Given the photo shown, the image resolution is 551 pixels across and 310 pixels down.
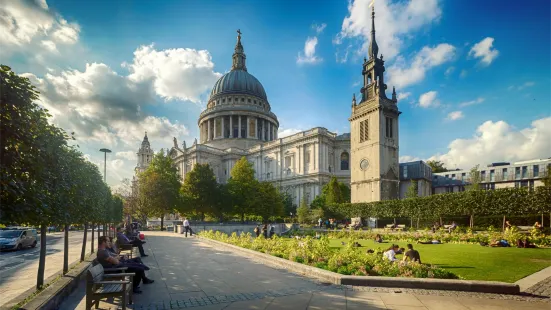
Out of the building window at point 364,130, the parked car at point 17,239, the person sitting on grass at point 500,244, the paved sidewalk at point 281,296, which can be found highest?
the building window at point 364,130

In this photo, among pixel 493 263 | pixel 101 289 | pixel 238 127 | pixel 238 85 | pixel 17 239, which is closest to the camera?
pixel 101 289

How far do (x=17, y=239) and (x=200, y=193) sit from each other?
28.2m

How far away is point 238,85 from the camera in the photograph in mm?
101062

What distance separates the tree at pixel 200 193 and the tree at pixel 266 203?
662cm

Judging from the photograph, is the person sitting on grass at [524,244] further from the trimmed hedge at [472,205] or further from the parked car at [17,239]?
the parked car at [17,239]

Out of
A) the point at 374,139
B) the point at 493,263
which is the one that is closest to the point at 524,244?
the point at 493,263

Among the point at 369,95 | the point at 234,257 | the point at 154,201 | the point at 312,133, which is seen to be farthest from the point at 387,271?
the point at 312,133

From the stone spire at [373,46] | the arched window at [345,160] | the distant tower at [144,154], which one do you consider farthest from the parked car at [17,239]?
the distant tower at [144,154]

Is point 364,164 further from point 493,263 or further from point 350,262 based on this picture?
point 350,262

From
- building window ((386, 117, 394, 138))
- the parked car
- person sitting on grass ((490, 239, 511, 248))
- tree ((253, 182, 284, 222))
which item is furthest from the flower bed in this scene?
building window ((386, 117, 394, 138))

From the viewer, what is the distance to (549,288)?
9141 mm

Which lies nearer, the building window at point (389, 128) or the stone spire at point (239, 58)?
the building window at point (389, 128)

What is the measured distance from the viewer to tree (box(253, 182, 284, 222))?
2108 inches

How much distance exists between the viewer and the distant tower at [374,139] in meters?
53.0
